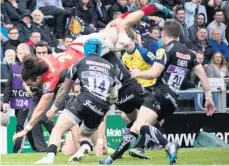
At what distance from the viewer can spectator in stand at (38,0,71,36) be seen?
24750mm

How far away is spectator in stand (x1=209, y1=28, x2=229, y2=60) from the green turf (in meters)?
6.96

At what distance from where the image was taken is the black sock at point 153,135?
48.2 feet

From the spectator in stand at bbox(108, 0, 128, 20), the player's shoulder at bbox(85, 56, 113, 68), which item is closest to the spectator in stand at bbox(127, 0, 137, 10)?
the spectator in stand at bbox(108, 0, 128, 20)

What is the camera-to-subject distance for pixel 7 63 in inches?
853

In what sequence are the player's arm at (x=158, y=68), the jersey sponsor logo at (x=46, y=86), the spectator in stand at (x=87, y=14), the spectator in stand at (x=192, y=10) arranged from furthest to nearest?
the spectator in stand at (x=192, y=10)
the spectator in stand at (x=87, y=14)
the jersey sponsor logo at (x=46, y=86)
the player's arm at (x=158, y=68)

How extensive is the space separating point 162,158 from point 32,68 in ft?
9.21

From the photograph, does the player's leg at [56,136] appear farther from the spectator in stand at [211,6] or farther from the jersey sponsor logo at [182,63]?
the spectator in stand at [211,6]

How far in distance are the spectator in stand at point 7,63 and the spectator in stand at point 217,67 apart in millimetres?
4513

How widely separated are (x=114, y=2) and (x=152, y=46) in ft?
11.6

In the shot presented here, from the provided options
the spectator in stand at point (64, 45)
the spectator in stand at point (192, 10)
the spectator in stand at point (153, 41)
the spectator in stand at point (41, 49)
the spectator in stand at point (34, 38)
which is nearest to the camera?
the spectator in stand at point (41, 49)

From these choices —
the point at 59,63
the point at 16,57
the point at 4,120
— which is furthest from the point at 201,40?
the point at 59,63

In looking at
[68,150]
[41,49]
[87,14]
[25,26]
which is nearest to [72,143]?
[68,150]

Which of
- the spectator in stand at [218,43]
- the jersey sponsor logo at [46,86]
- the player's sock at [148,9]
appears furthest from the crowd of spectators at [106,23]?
the player's sock at [148,9]

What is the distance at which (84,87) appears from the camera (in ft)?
48.5
